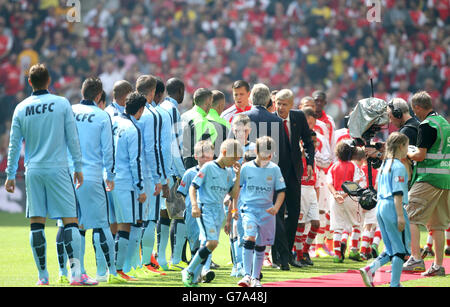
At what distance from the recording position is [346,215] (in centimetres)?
1112

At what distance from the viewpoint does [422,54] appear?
2167cm

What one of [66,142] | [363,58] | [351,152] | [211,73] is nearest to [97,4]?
[211,73]

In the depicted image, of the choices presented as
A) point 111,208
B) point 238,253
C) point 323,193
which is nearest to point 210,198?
point 238,253

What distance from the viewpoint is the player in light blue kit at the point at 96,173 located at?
841 centimetres

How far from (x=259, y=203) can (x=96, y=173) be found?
5.66 ft

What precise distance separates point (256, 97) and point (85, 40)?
14.0 m

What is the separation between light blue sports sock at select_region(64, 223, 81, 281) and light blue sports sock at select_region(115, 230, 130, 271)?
72 centimetres

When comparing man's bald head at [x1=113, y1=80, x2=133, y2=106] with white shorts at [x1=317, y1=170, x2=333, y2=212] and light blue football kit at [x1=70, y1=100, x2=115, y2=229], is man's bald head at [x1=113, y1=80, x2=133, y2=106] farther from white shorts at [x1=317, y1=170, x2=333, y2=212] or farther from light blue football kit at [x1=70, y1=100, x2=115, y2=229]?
white shorts at [x1=317, y1=170, x2=333, y2=212]

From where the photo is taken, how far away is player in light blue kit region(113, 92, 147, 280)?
28.7 ft

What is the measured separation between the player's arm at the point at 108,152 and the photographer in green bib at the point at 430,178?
345 cm

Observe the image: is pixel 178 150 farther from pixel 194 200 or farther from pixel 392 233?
pixel 392 233

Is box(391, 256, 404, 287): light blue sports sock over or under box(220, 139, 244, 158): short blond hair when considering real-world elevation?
under

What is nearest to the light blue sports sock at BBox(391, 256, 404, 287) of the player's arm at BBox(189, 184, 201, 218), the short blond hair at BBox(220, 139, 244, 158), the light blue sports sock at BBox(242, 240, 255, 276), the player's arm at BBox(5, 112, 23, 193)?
the light blue sports sock at BBox(242, 240, 255, 276)
